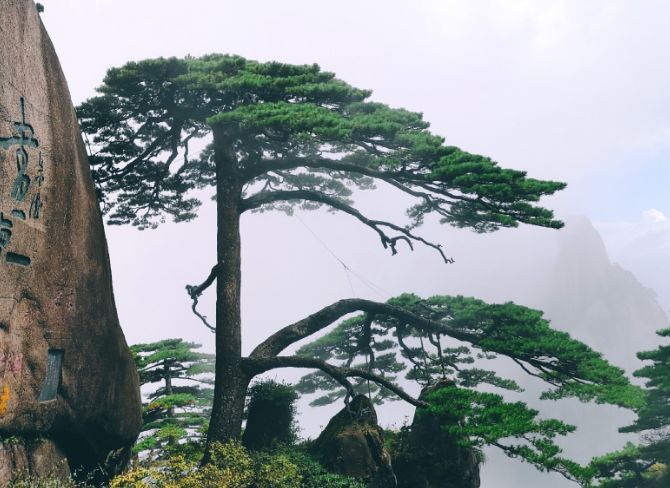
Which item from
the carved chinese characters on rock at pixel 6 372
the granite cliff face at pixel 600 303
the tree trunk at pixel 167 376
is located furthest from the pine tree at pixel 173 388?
the granite cliff face at pixel 600 303

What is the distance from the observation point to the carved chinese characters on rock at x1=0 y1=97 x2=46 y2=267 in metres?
7.60

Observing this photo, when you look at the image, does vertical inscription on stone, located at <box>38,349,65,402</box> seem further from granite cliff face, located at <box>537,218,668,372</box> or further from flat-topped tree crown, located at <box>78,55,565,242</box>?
granite cliff face, located at <box>537,218,668,372</box>

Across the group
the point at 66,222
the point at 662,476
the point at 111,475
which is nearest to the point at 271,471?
the point at 111,475

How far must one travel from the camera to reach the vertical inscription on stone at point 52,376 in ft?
27.6

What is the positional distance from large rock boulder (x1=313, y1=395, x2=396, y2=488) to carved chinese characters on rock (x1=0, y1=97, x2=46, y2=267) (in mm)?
7078

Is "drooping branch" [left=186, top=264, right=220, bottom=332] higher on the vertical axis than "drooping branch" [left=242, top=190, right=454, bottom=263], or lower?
lower

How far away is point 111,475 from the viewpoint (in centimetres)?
1156

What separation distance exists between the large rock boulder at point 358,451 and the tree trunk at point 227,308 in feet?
6.28

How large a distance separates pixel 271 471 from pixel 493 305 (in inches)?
214

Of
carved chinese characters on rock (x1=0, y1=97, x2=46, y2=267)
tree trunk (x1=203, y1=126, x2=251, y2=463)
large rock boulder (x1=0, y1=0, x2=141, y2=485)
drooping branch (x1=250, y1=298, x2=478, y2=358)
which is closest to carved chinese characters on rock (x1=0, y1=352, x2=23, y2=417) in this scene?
large rock boulder (x1=0, y1=0, x2=141, y2=485)

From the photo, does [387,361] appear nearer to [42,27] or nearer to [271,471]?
[271,471]

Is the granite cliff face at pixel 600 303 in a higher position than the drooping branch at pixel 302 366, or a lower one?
higher

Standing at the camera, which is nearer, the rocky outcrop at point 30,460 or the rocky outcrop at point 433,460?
the rocky outcrop at point 30,460

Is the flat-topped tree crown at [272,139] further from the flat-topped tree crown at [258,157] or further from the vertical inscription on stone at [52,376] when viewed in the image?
the vertical inscription on stone at [52,376]
